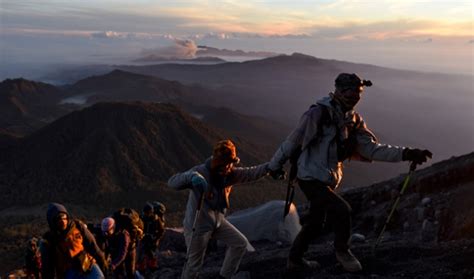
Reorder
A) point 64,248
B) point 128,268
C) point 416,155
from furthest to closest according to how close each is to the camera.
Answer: point 128,268 < point 416,155 < point 64,248

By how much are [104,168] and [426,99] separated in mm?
165244

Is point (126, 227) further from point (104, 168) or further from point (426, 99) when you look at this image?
point (426, 99)

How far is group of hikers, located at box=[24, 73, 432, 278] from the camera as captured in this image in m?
5.86

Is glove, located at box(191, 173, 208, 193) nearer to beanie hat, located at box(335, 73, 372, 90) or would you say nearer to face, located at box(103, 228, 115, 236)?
beanie hat, located at box(335, 73, 372, 90)

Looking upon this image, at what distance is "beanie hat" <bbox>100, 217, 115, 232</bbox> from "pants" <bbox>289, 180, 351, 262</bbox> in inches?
119

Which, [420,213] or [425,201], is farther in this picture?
[425,201]

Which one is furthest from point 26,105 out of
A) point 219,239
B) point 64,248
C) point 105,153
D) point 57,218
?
point 57,218

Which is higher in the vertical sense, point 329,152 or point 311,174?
point 329,152

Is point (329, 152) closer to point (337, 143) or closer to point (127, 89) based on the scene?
point (337, 143)

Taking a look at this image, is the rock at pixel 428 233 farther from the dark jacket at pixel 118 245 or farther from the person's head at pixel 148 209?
the dark jacket at pixel 118 245

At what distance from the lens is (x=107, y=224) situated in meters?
7.68

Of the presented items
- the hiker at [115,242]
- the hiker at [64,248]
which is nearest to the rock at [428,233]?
the hiker at [115,242]

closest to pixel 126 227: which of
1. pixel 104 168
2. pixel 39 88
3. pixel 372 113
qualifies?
pixel 104 168

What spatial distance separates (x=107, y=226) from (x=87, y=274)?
224 centimetres
